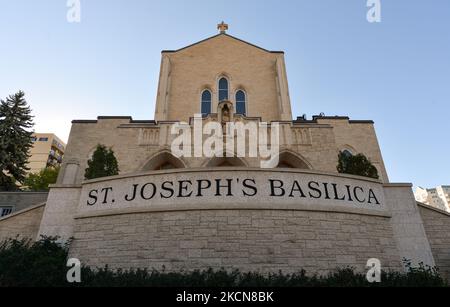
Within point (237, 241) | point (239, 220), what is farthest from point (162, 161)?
point (237, 241)

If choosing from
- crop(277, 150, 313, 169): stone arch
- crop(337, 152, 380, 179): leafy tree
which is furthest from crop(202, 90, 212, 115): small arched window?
crop(337, 152, 380, 179): leafy tree

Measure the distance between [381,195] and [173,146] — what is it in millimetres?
10845

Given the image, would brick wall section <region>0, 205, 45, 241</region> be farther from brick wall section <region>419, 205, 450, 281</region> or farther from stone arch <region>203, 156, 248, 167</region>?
brick wall section <region>419, 205, 450, 281</region>

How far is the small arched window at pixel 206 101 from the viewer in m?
22.1

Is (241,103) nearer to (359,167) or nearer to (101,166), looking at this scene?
(359,167)

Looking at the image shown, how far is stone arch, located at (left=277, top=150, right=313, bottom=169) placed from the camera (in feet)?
53.2

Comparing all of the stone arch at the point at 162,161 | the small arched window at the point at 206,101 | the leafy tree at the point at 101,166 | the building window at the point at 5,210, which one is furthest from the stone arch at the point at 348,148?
the building window at the point at 5,210

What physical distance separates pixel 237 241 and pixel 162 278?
2.14m

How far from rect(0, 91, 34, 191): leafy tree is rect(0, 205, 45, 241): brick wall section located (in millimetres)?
15467

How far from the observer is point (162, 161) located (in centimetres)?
1683

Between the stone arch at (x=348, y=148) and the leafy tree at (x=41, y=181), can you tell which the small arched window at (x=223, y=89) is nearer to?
the stone arch at (x=348, y=148)

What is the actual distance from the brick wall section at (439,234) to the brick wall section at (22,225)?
41.6ft
